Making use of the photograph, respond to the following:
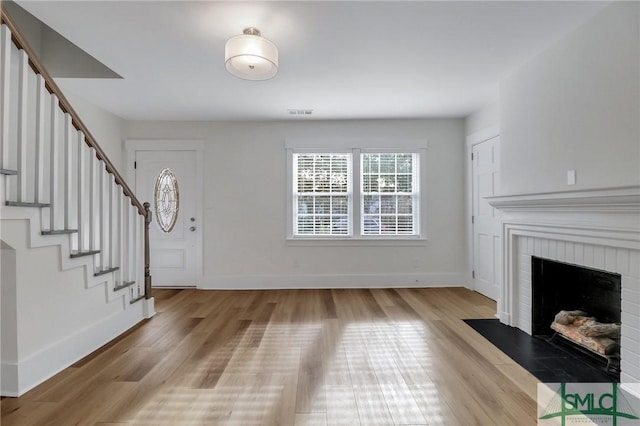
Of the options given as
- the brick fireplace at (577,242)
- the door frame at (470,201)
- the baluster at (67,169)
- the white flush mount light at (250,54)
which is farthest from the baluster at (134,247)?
the door frame at (470,201)

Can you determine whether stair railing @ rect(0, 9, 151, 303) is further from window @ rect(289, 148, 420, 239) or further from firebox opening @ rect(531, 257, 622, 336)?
firebox opening @ rect(531, 257, 622, 336)

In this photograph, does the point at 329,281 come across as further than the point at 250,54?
Yes

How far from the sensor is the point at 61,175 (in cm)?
323

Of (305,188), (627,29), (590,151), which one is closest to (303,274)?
(305,188)

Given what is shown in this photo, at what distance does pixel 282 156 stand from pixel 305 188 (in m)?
0.58

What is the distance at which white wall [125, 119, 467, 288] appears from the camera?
4438 mm

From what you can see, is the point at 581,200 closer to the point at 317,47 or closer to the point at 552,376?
the point at 552,376

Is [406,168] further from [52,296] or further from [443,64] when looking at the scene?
[52,296]

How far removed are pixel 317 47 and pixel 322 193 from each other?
230 cm

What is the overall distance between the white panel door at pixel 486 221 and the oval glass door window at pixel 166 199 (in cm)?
422

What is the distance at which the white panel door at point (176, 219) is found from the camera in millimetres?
4457

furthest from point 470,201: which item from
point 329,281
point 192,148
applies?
point 192,148

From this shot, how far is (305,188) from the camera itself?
14.7ft

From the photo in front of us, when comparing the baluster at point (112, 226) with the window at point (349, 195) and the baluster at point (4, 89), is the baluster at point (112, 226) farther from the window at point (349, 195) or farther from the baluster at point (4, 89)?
the window at point (349, 195)
